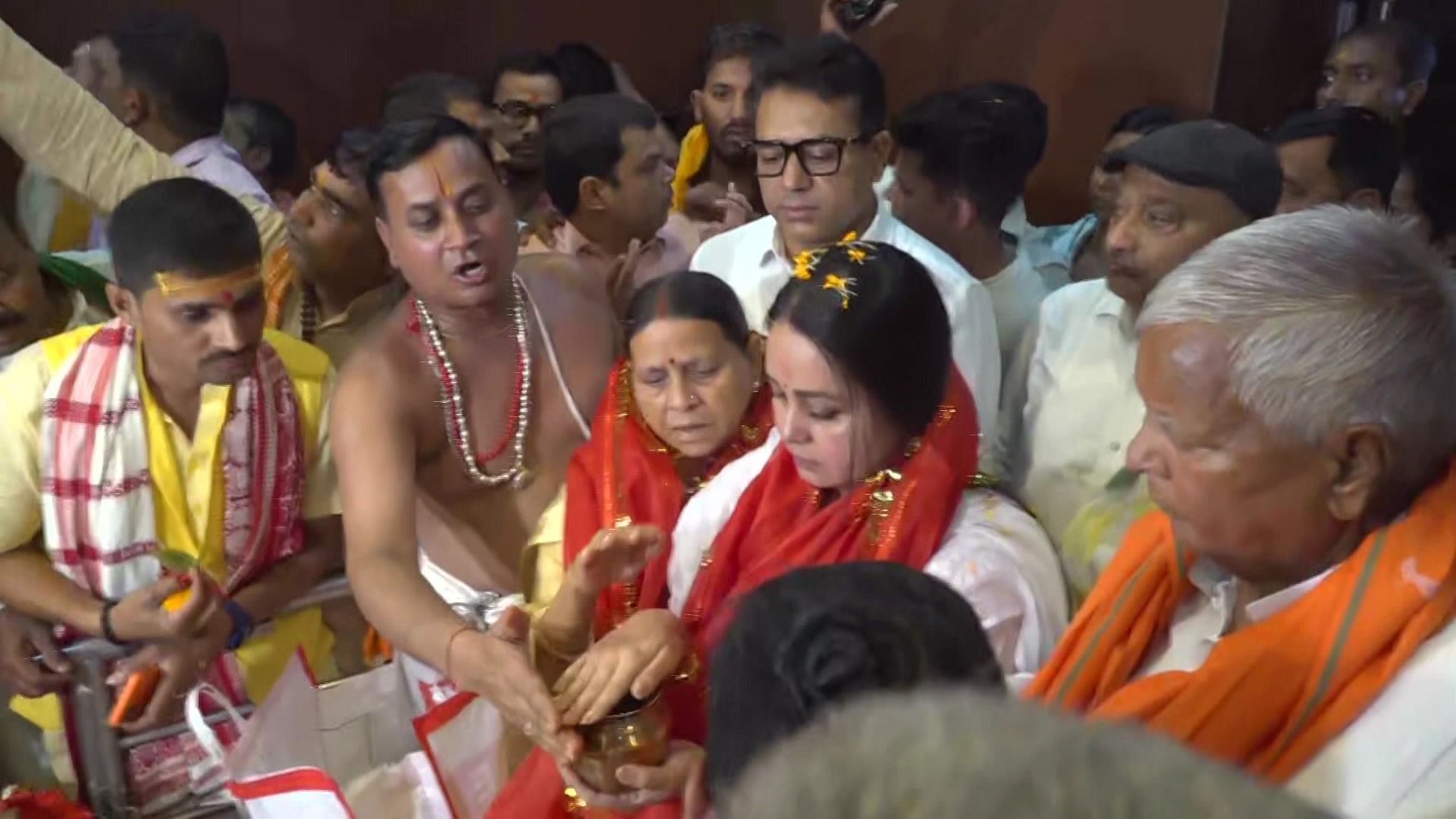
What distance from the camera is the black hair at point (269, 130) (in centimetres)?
377

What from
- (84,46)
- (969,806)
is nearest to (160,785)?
(969,806)

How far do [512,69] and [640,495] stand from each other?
223cm

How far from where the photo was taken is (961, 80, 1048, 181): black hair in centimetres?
301

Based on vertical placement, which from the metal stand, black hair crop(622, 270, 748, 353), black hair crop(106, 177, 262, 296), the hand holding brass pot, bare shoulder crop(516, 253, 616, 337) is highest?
black hair crop(106, 177, 262, 296)

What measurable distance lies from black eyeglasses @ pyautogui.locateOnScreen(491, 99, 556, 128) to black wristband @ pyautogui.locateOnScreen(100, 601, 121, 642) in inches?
80.1

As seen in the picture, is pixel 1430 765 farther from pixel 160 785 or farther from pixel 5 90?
pixel 5 90

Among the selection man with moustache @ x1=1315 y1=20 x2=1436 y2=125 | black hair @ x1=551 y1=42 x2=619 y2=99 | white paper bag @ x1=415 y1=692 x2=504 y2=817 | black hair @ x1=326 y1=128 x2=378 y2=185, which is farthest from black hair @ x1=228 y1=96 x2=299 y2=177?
man with moustache @ x1=1315 y1=20 x2=1436 y2=125

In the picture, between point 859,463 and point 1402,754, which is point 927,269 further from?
point 1402,754

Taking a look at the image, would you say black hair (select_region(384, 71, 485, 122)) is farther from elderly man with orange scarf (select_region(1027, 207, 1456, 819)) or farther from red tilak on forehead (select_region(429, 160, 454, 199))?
elderly man with orange scarf (select_region(1027, 207, 1456, 819))

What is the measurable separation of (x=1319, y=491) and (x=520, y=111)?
113 inches

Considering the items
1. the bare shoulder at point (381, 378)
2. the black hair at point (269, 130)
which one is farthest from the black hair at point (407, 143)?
the black hair at point (269, 130)

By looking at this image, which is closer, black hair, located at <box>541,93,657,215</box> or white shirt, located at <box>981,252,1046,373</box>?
white shirt, located at <box>981,252,1046,373</box>

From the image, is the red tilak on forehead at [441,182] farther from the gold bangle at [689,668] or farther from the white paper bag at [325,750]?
the gold bangle at [689,668]

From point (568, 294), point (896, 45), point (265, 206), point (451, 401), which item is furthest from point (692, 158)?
point (451, 401)
